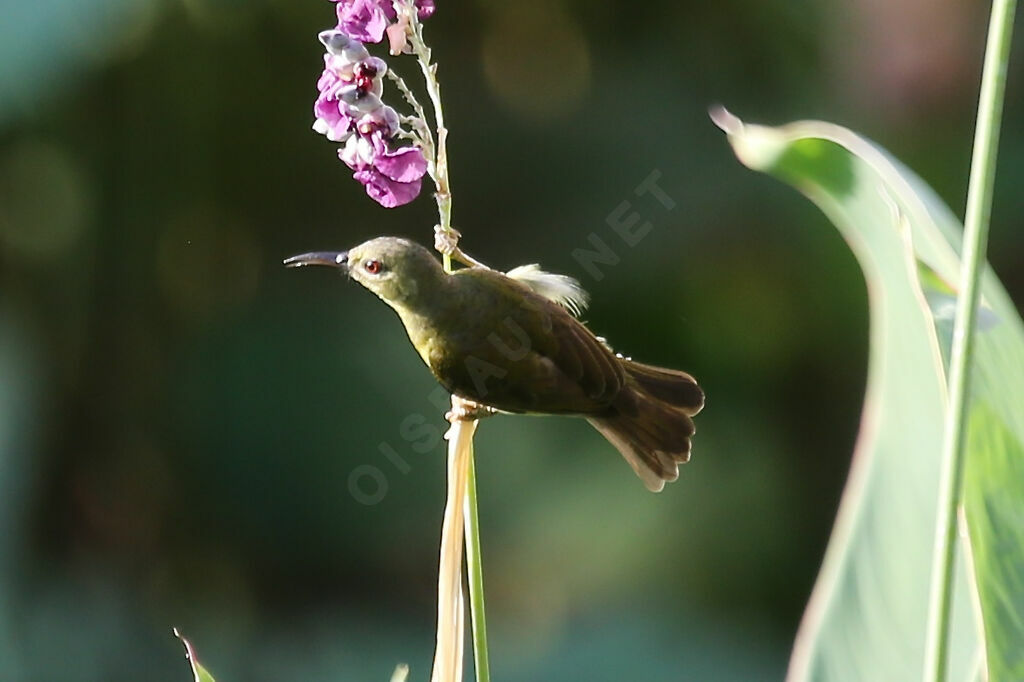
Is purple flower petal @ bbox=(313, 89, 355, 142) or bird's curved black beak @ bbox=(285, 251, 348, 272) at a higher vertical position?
purple flower petal @ bbox=(313, 89, 355, 142)

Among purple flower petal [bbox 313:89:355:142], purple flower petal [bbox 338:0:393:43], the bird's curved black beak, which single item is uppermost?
purple flower petal [bbox 338:0:393:43]

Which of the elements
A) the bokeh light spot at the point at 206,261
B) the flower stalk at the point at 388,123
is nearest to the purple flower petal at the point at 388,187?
the flower stalk at the point at 388,123

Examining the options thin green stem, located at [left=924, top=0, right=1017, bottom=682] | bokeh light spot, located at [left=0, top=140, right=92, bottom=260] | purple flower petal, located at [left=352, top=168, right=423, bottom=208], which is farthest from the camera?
bokeh light spot, located at [left=0, top=140, right=92, bottom=260]

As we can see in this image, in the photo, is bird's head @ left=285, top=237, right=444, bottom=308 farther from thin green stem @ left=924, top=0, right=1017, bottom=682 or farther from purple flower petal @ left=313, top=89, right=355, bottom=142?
thin green stem @ left=924, top=0, right=1017, bottom=682

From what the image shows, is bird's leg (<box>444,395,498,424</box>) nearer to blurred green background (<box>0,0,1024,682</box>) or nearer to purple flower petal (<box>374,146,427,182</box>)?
purple flower petal (<box>374,146,427,182</box>)

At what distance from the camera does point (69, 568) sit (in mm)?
1290

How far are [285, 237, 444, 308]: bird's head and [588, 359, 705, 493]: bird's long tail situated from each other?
81mm

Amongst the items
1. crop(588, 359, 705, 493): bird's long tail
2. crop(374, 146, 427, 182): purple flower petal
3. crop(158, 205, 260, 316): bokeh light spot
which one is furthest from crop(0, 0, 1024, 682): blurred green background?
crop(374, 146, 427, 182): purple flower petal

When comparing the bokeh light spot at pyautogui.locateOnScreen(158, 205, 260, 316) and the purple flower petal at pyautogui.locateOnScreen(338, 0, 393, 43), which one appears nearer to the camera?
the purple flower petal at pyautogui.locateOnScreen(338, 0, 393, 43)

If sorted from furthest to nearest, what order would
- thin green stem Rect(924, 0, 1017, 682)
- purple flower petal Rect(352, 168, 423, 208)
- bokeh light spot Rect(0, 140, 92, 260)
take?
bokeh light spot Rect(0, 140, 92, 260), purple flower petal Rect(352, 168, 423, 208), thin green stem Rect(924, 0, 1017, 682)

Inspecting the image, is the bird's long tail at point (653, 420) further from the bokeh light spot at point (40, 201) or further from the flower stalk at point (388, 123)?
the bokeh light spot at point (40, 201)

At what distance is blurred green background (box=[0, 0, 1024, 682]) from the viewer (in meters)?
1.25

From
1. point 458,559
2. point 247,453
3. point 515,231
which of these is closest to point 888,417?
point 458,559

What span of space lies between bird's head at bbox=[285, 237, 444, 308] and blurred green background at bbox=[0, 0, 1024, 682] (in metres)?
0.85
